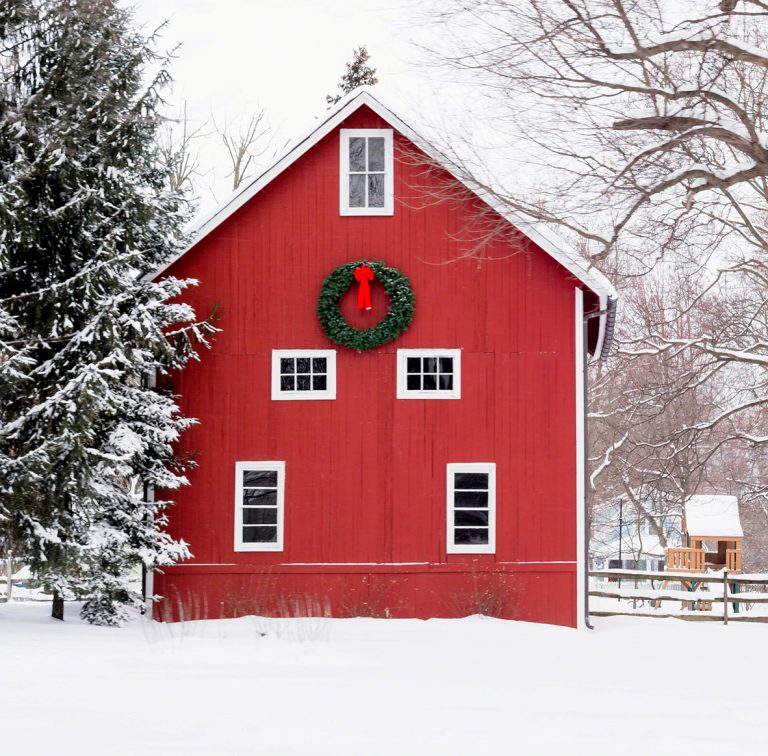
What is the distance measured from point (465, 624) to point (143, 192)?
7459mm

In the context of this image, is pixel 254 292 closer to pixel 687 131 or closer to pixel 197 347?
pixel 197 347

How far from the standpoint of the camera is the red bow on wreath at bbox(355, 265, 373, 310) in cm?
1734

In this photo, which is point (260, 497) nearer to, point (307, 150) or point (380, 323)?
point (380, 323)

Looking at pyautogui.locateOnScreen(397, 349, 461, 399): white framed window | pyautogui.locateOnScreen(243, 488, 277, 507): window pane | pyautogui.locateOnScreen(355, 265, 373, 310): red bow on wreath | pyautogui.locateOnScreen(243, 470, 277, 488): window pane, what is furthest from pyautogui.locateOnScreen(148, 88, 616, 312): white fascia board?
pyautogui.locateOnScreen(243, 488, 277, 507): window pane

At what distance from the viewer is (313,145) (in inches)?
691

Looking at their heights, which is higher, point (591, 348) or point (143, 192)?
point (143, 192)

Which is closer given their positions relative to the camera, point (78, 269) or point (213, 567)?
point (78, 269)

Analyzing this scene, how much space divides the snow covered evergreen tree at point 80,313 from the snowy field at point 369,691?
1191mm

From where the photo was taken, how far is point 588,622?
59.2 feet

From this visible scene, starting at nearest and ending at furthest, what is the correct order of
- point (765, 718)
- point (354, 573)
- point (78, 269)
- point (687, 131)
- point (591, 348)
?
point (765, 718) → point (687, 131) → point (78, 269) → point (354, 573) → point (591, 348)

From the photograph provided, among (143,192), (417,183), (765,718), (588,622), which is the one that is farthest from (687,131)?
(588,622)

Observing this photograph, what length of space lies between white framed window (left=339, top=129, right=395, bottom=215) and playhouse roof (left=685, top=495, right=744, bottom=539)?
1856cm

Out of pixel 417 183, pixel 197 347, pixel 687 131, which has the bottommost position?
pixel 197 347

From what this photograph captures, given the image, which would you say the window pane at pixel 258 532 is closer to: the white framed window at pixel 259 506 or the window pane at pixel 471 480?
the white framed window at pixel 259 506
